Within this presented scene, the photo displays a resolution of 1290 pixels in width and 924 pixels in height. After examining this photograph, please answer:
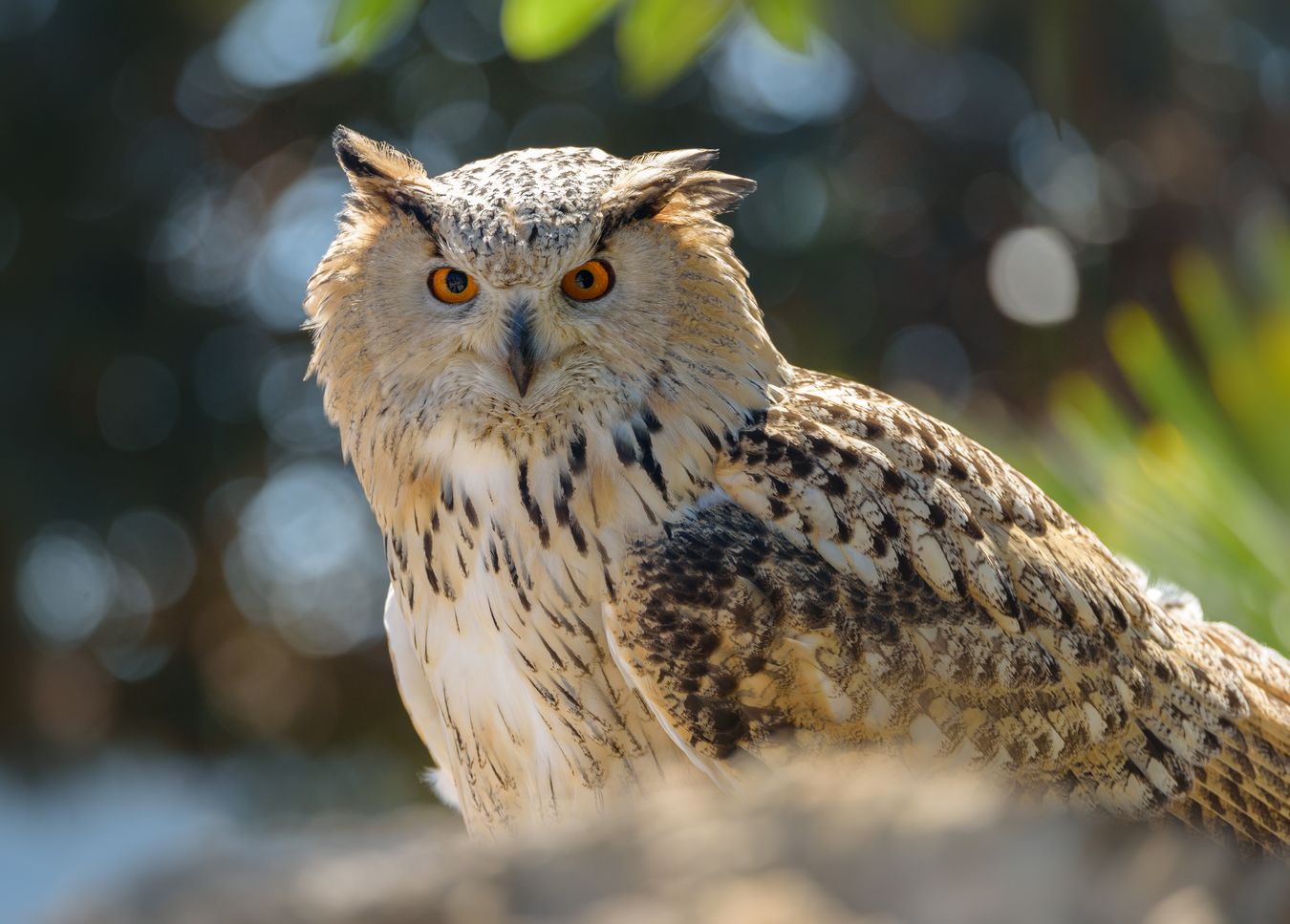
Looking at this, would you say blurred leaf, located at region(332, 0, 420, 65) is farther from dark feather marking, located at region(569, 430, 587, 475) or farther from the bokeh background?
the bokeh background

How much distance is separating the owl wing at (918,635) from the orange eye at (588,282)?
0.38 meters

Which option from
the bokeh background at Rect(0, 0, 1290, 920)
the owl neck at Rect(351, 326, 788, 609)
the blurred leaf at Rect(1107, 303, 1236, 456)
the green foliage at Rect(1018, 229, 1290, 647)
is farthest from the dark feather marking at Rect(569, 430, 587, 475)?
the bokeh background at Rect(0, 0, 1290, 920)

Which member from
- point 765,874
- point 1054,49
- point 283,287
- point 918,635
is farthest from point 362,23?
point 283,287

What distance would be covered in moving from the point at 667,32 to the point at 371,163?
1.01m

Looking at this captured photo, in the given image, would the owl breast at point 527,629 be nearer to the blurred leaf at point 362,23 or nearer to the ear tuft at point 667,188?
the ear tuft at point 667,188

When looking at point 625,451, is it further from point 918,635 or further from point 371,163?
point 371,163

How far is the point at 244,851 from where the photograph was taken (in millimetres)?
547

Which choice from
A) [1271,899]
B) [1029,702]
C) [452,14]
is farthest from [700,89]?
[1271,899]

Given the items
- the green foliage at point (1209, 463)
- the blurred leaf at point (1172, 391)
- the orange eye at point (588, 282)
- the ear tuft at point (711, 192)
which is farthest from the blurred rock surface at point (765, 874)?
the blurred leaf at point (1172, 391)

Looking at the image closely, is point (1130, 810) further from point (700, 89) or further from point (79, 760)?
point (79, 760)

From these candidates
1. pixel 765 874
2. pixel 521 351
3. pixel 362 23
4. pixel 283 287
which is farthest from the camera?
pixel 283 287

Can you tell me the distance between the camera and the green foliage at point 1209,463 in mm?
3197

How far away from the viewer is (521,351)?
2648 mm

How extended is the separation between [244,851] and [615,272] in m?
2.31
